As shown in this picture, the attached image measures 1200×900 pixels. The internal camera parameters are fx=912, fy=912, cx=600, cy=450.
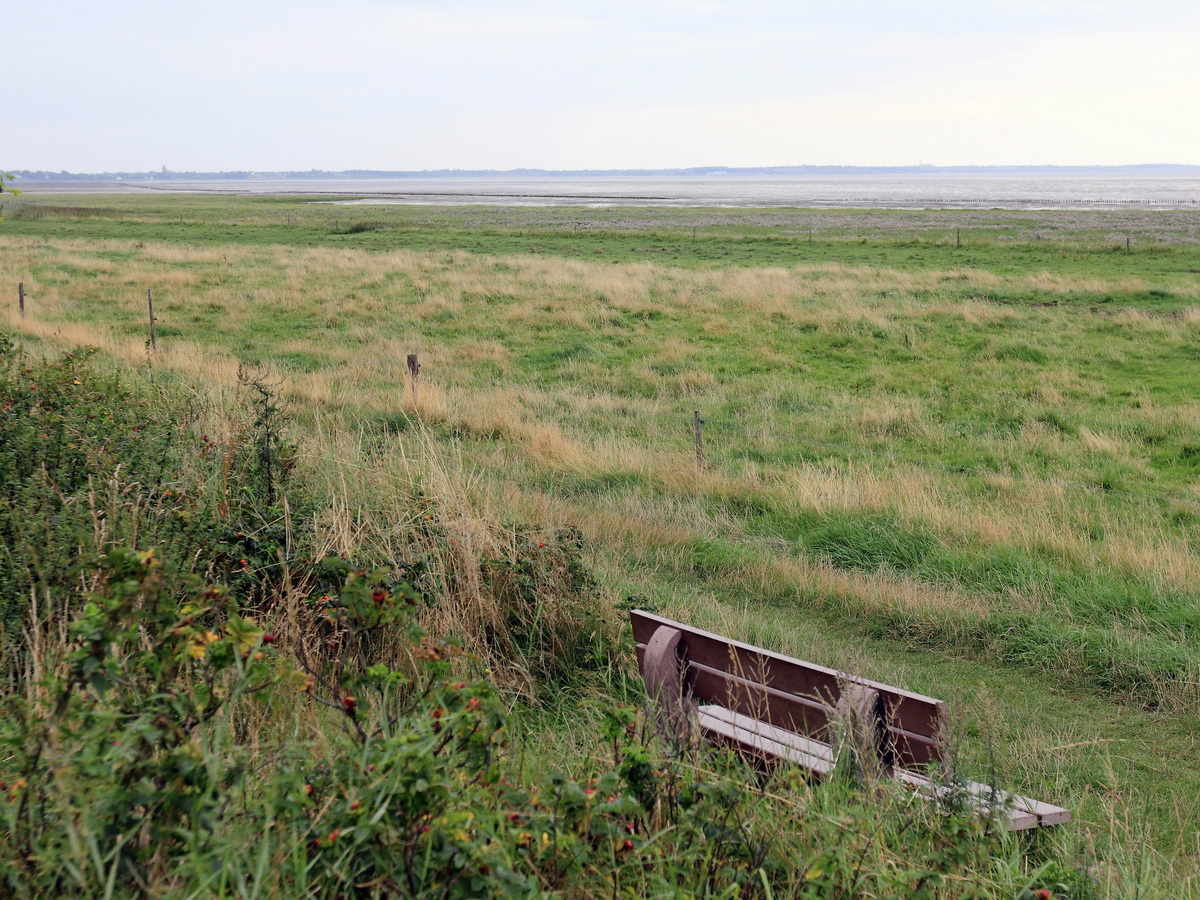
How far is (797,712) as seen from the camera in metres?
3.86

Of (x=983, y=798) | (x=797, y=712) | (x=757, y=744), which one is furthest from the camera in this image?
(x=797, y=712)

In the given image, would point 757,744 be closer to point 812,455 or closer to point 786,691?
point 786,691

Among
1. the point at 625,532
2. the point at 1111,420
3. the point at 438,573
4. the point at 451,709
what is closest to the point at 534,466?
the point at 625,532

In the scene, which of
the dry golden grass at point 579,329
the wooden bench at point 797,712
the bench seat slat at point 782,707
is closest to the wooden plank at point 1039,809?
the wooden bench at point 797,712

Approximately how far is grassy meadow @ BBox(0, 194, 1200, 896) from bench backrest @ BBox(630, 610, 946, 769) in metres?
0.18

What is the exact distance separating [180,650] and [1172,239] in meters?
55.1

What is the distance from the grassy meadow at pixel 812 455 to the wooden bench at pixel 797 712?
18 centimetres

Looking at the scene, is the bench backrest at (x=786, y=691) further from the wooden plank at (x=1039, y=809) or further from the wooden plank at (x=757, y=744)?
the wooden plank at (x=1039, y=809)

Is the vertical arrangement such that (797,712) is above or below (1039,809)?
above

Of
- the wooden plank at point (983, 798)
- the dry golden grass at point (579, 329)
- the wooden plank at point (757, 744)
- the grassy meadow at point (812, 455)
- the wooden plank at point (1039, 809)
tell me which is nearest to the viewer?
the wooden plank at point (983, 798)

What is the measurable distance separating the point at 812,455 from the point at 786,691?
311 inches

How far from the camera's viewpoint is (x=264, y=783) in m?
2.75

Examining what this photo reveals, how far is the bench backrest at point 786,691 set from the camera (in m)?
3.47

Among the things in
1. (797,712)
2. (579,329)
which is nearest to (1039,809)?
(797,712)
